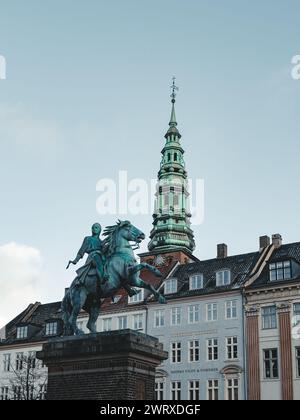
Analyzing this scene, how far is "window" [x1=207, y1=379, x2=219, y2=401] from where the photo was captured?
53.6 m

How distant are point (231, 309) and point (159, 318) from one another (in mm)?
6993

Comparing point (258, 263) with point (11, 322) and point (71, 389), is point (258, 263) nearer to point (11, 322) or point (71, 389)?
point (11, 322)

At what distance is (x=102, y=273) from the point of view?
21016mm

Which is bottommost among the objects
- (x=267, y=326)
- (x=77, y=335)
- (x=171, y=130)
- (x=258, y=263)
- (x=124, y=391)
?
(x=124, y=391)

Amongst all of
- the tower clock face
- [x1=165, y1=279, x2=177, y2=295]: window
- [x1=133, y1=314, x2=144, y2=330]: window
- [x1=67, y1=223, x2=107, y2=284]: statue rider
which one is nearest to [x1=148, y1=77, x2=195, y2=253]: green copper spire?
the tower clock face

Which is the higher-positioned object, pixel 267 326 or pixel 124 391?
pixel 267 326

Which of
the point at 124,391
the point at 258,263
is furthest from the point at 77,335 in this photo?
the point at 258,263

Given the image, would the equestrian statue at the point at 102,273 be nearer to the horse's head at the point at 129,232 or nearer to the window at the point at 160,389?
the horse's head at the point at 129,232

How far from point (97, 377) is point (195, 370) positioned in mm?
37067

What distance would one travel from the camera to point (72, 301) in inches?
830

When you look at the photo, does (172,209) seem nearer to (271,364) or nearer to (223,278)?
(223,278)

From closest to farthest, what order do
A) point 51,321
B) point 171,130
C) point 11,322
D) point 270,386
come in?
point 270,386 < point 51,321 < point 11,322 < point 171,130

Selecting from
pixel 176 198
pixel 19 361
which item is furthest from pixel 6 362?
pixel 176 198

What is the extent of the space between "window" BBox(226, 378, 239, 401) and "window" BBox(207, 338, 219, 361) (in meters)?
2.24
